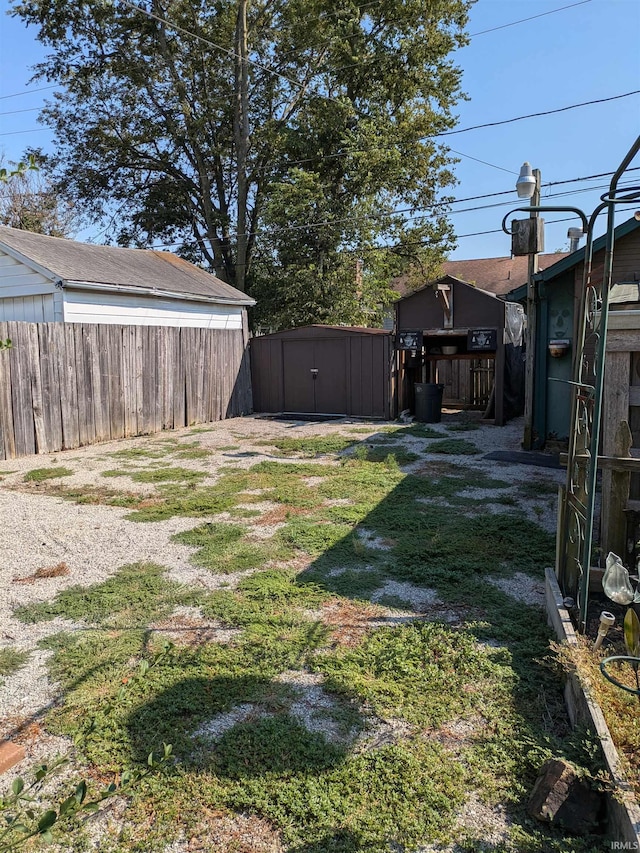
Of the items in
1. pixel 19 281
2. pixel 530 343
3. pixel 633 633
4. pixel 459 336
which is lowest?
pixel 633 633

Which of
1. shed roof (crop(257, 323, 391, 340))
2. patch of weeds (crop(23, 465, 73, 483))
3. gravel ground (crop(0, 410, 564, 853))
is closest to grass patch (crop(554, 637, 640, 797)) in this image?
gravel ground (crop(0, 410, 564, 853))

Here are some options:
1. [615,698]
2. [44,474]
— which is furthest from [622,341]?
[44,474]

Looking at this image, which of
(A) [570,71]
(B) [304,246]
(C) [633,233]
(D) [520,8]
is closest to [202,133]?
(B) [304,246]

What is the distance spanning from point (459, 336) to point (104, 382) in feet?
22.7

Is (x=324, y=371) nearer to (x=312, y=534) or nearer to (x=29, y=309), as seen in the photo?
(x=29, y=309)

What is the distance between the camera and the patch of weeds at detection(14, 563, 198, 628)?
3.09 metres

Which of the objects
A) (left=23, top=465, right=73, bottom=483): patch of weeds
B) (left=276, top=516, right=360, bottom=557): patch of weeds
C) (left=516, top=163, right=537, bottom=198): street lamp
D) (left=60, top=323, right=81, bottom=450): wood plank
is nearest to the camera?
(left=276, top=516, right=360, bottom=557): patch of weeds

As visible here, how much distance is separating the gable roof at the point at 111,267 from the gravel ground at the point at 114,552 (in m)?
3.04

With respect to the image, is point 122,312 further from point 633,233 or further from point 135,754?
point 135,754

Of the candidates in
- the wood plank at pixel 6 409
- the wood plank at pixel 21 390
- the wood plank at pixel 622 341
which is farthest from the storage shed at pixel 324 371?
the wood plank at pixel 622 341

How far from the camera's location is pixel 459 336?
1165cm

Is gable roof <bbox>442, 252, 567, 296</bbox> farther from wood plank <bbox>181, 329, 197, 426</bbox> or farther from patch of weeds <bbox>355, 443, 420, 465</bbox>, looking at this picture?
patch of weeds <bbox>355, 443, 420, 465</bbox>

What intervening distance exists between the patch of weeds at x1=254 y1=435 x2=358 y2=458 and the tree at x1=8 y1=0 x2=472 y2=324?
7.87m

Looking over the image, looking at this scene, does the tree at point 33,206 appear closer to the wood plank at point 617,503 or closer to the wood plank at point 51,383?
the wood plank at point 51,383
